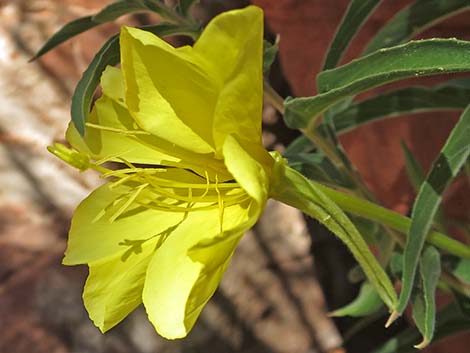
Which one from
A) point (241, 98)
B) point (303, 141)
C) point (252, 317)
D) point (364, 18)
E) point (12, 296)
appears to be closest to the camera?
point (241, 98)

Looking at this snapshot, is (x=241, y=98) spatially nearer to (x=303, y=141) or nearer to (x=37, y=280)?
(x=303, y=141)

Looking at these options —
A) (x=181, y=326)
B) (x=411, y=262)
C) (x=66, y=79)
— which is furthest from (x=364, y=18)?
(x=66, y=79)

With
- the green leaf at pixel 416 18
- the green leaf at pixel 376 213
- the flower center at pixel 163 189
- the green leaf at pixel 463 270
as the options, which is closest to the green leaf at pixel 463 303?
the green leaf at pixel 463 270

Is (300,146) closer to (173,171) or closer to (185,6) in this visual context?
(185,6)

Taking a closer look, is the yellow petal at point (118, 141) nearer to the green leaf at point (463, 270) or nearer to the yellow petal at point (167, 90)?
the yellow petal at point (167, 90)

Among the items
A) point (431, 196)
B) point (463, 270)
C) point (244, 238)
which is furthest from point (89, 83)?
point (244, 238)
